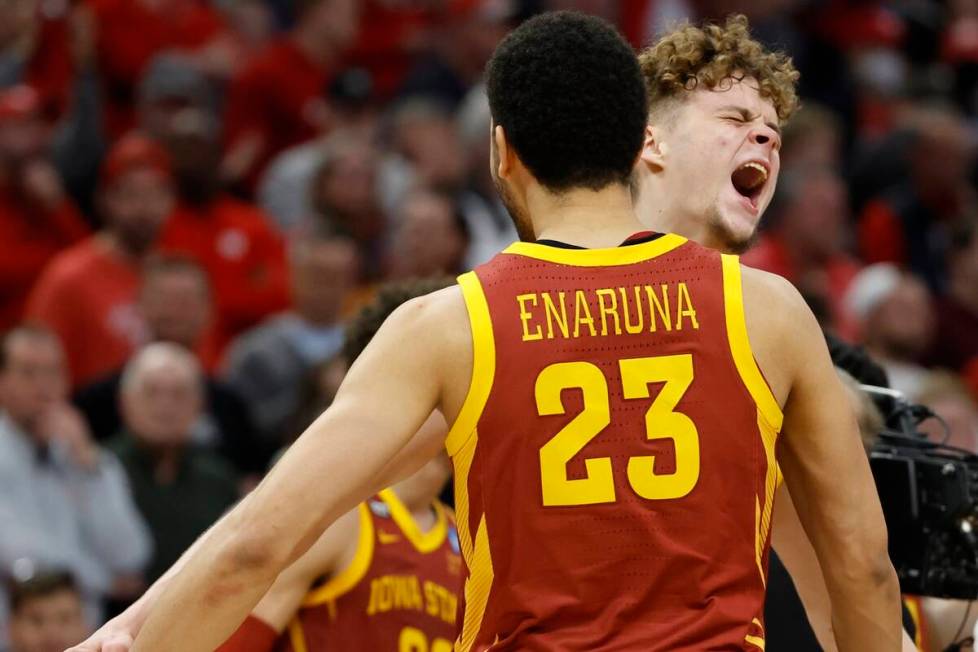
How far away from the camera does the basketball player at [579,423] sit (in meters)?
3.15

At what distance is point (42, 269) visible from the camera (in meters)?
9.91

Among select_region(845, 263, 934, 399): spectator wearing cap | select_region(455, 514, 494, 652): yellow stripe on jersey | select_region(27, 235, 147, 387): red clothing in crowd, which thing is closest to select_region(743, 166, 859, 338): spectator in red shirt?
select_region(845, 263, 934, 399): spectator wearing cap

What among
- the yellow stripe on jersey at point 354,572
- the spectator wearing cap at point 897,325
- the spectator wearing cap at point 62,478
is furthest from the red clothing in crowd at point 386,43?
the yellow stripe on jersey at point 354,572

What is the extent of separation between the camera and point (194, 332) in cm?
936

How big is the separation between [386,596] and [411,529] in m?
0.26

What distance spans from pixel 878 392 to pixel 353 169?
6341 mm

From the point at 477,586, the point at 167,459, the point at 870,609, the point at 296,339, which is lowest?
the point at 167,459

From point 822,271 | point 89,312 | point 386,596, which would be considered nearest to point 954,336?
point 822,271

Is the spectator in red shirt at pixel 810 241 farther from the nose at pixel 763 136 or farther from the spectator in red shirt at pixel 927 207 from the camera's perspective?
the nose at pixel 763 136

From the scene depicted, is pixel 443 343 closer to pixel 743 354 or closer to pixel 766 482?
pixel 743 354

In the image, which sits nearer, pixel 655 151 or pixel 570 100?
pixel 570 100

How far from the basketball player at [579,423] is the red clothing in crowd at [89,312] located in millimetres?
6306

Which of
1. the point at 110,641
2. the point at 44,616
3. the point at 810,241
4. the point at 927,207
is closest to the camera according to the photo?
the point at 110,641

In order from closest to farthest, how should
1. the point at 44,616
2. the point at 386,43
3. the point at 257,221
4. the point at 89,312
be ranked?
the point at 44,616
the point at 89,312
the point at 257,221
the point at 386,43
